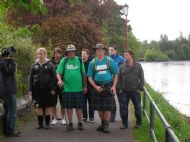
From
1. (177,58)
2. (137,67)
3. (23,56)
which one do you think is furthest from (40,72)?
(177,58)

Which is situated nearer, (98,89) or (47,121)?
(98,89)

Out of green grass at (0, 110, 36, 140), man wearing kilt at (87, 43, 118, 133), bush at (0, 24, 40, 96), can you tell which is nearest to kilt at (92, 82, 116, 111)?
man wearing kilt at (87, 43, 118, 133)

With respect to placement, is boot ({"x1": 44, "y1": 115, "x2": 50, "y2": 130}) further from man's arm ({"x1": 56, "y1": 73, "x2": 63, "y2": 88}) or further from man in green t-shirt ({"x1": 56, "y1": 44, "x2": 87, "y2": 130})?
man's arm ({"x1": 56, "y1": 73, "x2": 63, "y2": 88})

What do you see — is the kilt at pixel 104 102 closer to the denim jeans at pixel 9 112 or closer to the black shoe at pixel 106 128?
the black shoe at pixel 106 128

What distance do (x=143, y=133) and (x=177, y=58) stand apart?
403 ft

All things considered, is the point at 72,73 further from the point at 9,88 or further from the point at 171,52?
the point at 171,52

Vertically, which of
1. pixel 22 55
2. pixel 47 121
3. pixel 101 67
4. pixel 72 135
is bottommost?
pixel 72 135

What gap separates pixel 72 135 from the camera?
9531 millimetres

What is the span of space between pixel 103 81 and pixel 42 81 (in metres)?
1.36

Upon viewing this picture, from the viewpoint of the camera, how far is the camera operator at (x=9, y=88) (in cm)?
884

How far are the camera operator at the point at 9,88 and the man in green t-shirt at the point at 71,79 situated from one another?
1204 mm

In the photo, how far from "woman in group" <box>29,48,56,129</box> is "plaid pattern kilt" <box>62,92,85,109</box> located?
33 centimetres

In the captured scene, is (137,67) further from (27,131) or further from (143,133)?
(27,131)

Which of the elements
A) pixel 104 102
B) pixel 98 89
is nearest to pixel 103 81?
pixel 98 89
